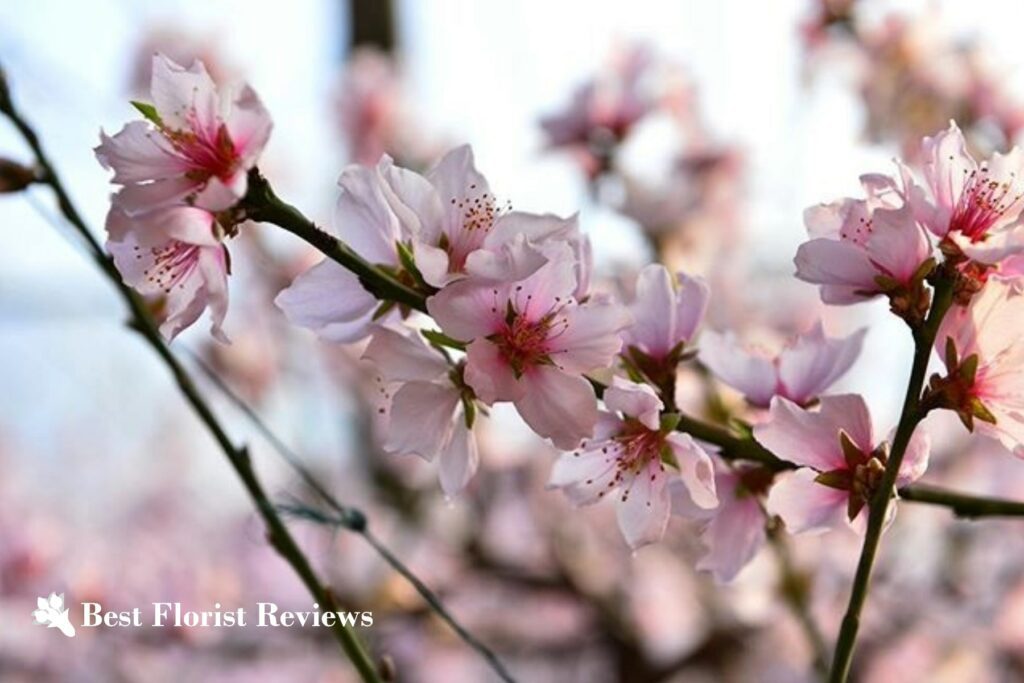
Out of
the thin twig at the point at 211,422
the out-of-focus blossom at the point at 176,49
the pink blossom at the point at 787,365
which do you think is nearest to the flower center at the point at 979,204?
the pink blossom at the point at 787,365

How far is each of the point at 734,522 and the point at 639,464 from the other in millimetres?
78

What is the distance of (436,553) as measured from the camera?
1955 millimetres

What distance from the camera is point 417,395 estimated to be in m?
0.53

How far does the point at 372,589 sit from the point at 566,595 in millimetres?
320

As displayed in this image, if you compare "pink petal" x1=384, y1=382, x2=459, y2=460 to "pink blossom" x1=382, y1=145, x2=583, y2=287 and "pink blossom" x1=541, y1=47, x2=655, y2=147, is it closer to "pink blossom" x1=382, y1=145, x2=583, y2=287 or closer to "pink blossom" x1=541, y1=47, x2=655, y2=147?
"pink blossom" x1=382, y1=145, x2=583, y2=287

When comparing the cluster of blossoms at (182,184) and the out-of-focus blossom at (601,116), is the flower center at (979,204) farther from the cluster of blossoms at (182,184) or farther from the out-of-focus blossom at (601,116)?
the out-of-focus blossom at (601,116)

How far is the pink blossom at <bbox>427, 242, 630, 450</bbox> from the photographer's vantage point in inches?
19.3

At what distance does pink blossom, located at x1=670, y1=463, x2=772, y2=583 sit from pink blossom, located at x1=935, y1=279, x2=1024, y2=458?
0.36 ft

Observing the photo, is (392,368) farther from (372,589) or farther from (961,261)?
(372,589)

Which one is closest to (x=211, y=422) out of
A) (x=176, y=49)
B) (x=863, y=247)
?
(x=863, y=247)

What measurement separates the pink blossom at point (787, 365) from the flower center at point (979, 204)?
0.35ft

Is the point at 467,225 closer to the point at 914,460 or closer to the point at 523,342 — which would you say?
the point at 523,342

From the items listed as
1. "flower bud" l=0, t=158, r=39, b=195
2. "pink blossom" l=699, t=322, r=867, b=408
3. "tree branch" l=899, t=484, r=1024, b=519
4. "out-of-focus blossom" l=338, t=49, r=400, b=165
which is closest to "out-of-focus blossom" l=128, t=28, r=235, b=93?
"out-of-focus blossom" l=338, t=49, r=400, b=165

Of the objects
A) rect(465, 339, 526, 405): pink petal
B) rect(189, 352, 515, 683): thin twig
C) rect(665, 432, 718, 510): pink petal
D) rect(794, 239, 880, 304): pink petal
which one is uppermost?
rect(794, 239, 880, 304): pink petal
